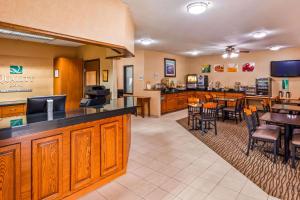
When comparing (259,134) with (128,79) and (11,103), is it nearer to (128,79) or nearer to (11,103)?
(11,103)

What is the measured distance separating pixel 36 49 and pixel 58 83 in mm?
1131

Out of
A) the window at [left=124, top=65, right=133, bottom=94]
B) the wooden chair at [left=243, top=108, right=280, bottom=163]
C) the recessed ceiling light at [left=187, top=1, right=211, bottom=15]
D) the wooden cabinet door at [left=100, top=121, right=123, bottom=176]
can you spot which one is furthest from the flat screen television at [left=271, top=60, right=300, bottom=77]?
the wooden cabinet door at [left=100, top=121, right=123, bottom=176]

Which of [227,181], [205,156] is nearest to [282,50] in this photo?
[205,156]

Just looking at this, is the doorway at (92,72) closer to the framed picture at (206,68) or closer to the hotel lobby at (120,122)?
the hotel lobby at (120,122)

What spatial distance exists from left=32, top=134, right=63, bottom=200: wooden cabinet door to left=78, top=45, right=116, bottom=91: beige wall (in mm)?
3439

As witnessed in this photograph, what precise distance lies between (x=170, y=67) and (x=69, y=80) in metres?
4.94

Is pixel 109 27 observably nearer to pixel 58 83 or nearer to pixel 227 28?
pixel 227 28

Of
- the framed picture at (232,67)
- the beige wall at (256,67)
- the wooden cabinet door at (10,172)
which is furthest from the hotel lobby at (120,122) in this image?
the framed picture at (232,67)

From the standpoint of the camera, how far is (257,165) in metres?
3.22

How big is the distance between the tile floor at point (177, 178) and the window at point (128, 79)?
14.1 ft

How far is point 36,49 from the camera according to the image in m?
5.46

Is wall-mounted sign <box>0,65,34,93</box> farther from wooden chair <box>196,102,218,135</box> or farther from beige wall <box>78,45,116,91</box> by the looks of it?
wooden chair <box>196,102,218,135</box>

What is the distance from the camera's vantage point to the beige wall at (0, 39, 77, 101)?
486 cm

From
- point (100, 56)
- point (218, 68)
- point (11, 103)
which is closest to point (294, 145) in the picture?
point (100, 56)
